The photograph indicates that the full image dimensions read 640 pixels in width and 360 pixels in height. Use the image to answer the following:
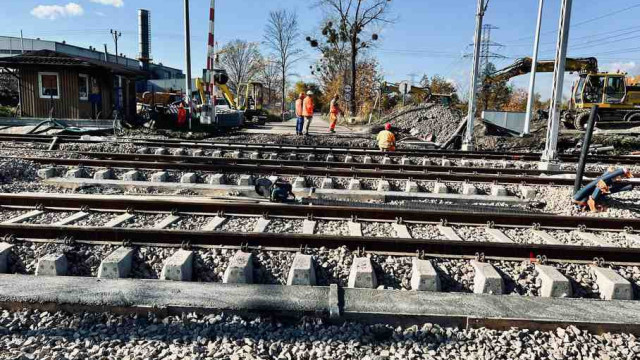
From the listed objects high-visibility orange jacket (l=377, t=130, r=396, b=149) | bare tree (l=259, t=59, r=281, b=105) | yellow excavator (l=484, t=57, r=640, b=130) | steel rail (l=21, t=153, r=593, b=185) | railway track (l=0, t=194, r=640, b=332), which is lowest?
railway track (l=0, t=194, r=640, b=332)

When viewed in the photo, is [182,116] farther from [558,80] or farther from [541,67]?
[541,67]

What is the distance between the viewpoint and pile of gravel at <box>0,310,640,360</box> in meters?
2.99

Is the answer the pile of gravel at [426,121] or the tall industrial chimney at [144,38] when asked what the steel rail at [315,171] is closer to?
the pile of gravel at [426,121]

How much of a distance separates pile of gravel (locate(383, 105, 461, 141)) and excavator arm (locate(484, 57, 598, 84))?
6.26 m

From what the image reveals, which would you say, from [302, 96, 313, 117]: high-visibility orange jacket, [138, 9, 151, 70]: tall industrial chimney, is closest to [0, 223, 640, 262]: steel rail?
[302, 96, 313, 117]: high-visibility orange jacket

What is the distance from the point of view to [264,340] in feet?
10.3

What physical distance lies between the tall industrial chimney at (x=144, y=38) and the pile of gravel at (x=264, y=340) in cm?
4984

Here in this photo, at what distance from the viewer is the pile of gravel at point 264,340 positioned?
299 cm

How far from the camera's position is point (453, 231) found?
5484 mm

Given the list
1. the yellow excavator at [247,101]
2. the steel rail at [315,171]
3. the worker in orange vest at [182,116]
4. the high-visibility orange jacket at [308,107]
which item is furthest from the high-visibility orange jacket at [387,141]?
the yellow excavator at [247,101]

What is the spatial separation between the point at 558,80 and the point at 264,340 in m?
9.19

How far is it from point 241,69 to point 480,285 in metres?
63.5

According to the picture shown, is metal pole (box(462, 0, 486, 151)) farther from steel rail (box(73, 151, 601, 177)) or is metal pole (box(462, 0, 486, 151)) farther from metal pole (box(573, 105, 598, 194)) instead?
metal pole (box(573, 105, 598, 194))

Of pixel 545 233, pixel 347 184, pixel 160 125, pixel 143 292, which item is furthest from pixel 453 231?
pixel 160 125
